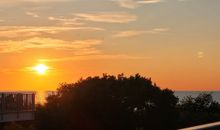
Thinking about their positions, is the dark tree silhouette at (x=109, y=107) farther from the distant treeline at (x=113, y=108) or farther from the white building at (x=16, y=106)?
the white building at (x=16, y=106)

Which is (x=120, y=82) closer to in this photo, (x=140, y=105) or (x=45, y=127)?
(x=140, y=105)

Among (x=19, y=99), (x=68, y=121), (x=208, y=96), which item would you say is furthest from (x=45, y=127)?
(x=208, y=96)

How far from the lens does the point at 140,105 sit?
57625 mm

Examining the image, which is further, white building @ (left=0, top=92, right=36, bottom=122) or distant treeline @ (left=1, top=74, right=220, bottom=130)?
distant treeline @ (left=1, top=74, right=220, bottom=130)

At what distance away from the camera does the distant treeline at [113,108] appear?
180 feet

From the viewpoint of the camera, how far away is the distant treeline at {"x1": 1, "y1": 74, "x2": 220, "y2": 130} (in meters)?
54.8

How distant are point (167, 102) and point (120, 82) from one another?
5.39 m

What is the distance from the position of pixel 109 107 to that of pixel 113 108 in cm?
42

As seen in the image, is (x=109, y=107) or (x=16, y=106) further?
(x=109, y=107)

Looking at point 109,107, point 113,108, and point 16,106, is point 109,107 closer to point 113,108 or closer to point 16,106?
point 113,108

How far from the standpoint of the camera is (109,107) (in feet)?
182

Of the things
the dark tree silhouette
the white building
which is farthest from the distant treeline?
the white building

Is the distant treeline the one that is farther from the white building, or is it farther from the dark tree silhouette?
the white building

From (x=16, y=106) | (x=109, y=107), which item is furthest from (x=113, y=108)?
(x=16, y=106)
